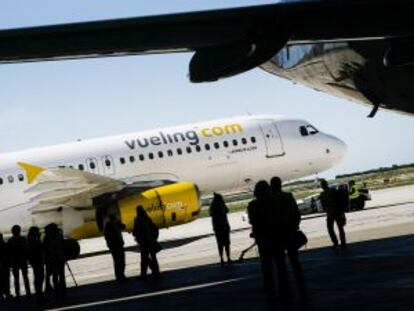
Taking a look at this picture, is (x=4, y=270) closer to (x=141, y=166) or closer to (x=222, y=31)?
(x=222, y=31)

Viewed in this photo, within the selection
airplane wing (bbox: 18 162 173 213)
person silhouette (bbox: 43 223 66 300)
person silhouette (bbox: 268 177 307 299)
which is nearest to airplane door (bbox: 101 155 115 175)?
airplane wing (bbox: 18 162 173 213)

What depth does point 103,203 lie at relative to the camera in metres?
33.0

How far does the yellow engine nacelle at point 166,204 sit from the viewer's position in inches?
1193

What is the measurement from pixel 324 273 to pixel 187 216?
53.2 ft

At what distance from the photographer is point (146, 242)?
19.2 metres

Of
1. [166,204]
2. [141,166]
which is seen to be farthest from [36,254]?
[141,166]

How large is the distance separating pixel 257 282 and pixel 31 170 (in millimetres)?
20176

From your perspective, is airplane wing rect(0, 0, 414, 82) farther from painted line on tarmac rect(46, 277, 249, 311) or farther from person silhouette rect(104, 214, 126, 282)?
person silhouette rect(104, 214, 126, 282)

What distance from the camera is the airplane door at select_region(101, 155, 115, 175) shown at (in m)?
33.9

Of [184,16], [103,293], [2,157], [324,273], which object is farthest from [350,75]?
[2,157]

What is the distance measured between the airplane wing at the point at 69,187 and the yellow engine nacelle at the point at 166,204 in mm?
1102

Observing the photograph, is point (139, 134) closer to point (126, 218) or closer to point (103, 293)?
point (126, 218)

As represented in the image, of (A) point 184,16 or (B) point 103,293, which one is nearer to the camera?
(A) point 184,16

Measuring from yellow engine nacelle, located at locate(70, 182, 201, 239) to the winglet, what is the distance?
3948mm
